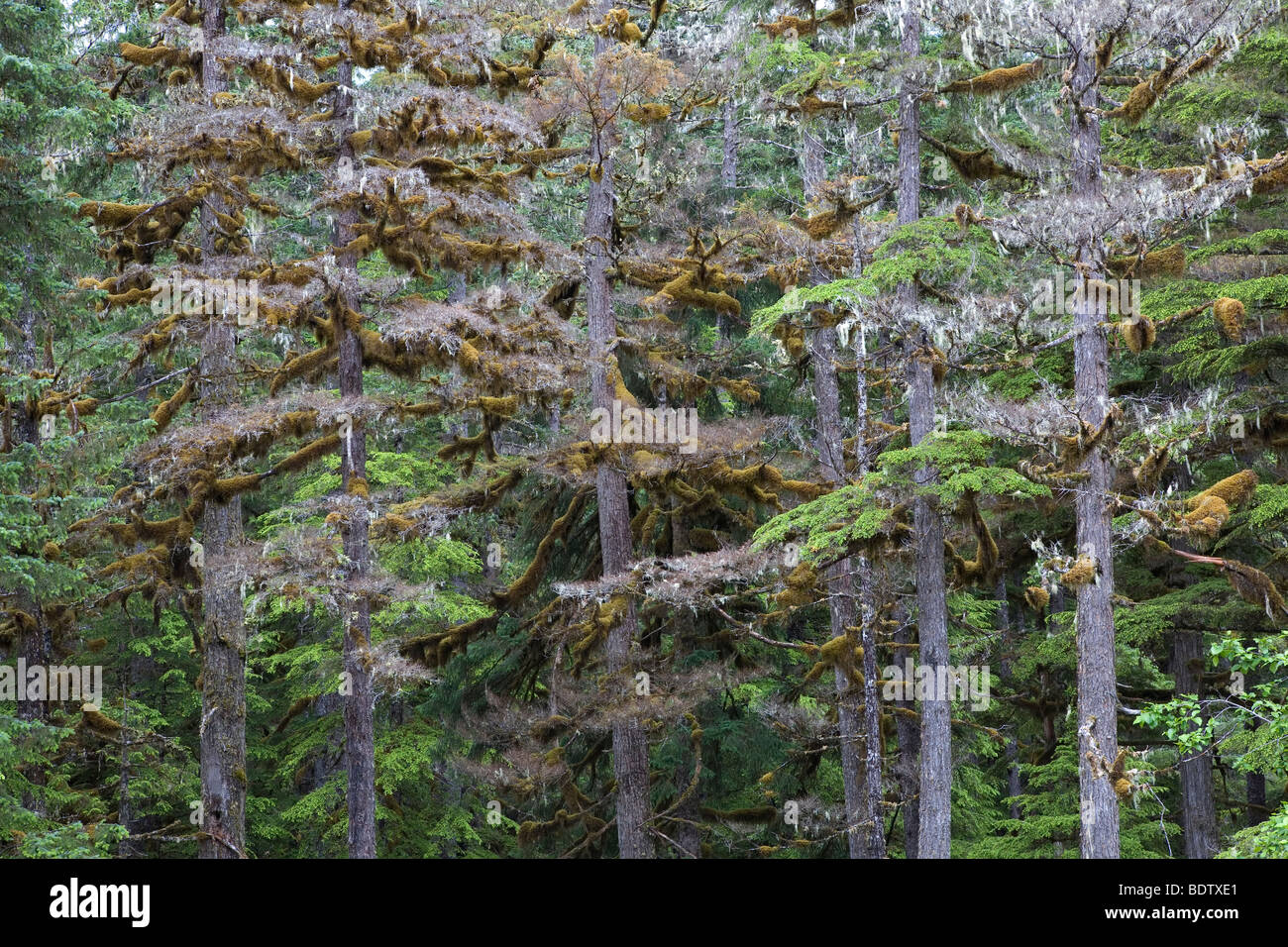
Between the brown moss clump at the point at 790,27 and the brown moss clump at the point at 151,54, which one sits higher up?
the brown moss clump at the point at 790,27

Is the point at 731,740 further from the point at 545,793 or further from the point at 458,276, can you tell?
the point at 458,276

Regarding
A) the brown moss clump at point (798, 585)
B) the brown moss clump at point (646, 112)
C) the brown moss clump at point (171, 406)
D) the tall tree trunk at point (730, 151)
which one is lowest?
the brown moss clump at point (798, 585)

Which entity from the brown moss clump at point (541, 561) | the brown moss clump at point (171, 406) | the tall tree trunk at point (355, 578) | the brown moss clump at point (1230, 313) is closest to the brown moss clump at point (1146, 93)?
the brown moss clump at point (1230, 313)

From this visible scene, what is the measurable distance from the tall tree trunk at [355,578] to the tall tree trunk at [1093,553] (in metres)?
7.61

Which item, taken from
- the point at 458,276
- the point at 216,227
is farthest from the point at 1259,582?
the point at 458,276

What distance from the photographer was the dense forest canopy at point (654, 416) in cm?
1328

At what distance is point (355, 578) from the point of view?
46.9 ft

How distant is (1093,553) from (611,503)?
688 cm

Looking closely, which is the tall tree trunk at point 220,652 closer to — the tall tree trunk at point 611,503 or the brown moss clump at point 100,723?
the brown moss clump at point 100,723

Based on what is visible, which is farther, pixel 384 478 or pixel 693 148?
pixel 384 478

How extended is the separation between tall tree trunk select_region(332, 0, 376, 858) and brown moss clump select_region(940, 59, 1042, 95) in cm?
739

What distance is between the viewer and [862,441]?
16422mm

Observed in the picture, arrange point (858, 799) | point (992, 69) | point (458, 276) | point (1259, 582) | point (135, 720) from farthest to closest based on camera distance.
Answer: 1. point (458, 276)
2. point (135, 720)
3. point (858, 799)
4. point (992, 69)
5. point (1259, 582)

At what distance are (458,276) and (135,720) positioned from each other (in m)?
11.9
